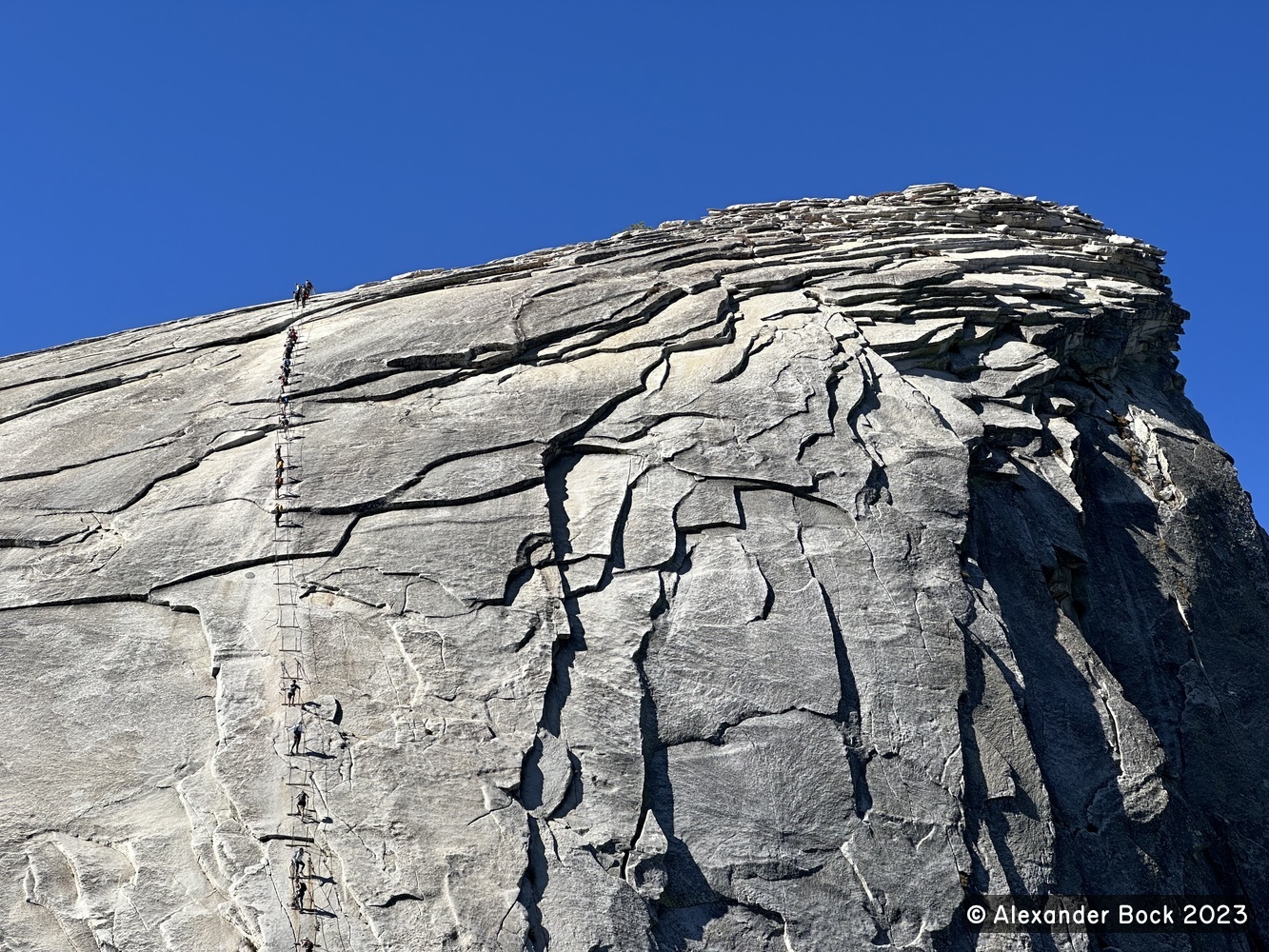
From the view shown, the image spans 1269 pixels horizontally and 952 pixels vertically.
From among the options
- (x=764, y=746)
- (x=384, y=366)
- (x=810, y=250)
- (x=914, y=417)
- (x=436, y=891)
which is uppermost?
(x=810, y=250)

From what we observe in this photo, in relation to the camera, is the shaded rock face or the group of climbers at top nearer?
the shaded rock face

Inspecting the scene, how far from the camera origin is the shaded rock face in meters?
13.2

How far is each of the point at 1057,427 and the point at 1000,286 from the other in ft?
11.1

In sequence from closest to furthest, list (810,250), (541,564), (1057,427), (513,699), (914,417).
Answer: (513,699) → (541,564) → (914,417) → (1057,427) → (810,250)

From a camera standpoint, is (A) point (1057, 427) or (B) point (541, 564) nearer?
(B) point (541, 564)

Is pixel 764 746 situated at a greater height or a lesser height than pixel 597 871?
greater

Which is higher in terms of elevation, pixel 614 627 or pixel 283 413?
pixel 283 413

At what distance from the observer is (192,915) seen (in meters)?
12.6

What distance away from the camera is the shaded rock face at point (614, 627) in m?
13.2

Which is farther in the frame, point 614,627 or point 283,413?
point 283,413

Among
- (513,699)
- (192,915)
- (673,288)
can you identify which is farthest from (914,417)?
(192,915)

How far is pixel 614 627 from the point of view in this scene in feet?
50.3

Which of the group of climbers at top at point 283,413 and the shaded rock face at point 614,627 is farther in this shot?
the group of climbers at top at point 283,413

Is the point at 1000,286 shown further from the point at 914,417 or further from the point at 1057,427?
the point at 914,417
